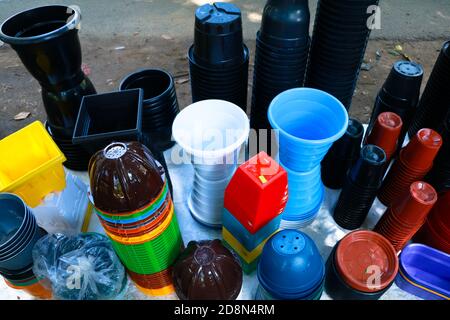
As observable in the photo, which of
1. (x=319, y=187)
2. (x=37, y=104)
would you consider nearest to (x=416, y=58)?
(x=319, y=187)

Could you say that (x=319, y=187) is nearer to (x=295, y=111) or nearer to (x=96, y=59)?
(x=295, y=111)

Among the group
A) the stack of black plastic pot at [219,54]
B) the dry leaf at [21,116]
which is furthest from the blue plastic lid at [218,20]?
the dry leaf at [21,116]

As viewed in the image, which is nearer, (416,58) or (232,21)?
(232,21)

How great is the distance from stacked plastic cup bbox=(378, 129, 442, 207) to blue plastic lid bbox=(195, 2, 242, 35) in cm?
58

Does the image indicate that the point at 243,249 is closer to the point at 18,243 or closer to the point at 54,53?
the point at 18,243

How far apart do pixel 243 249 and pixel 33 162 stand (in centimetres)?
63

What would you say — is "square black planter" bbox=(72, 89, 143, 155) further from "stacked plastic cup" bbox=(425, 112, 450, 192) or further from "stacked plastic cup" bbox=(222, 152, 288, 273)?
"stacked plastic cup" bbox=(425, 112, 450, 192)

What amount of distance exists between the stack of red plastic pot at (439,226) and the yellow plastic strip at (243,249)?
44 centimetres

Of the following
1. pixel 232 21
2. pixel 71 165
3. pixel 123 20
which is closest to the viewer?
pixel 232 21

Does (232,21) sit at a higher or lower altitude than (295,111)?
higher

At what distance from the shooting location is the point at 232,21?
984mm

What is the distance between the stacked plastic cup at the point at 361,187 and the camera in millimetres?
875

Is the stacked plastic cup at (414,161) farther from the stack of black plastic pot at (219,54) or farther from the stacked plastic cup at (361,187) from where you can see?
the stack of black plastic pot at (219,54)

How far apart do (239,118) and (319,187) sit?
331mm
